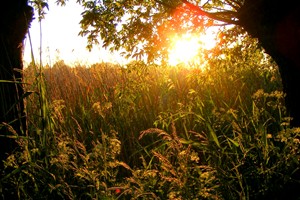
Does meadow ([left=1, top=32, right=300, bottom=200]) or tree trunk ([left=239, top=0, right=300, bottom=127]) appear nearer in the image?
meadow ([left=1, top=32, right=300, bottom=200])

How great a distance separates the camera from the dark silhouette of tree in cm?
253

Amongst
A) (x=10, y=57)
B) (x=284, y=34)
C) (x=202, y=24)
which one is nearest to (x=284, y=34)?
(x=284, y=34)

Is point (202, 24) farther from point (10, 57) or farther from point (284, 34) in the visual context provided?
point (10, 57)

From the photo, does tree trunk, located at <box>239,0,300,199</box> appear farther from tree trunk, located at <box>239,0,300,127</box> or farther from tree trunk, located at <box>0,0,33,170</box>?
tree trunk, located at <box>0,0,33,170</box>

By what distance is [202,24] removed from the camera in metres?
3.24

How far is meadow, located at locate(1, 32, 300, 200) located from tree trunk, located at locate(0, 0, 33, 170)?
0.19 meters

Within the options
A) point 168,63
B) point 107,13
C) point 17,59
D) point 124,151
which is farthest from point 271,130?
point 17,59

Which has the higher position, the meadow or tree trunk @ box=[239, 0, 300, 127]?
tree trunk @ box=[239, 0, 300, 127]

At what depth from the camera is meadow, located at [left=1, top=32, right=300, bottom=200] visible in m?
2.07

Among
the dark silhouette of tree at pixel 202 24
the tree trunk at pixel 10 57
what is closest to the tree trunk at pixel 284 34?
the dark silhouette of tree at pixel 202 24

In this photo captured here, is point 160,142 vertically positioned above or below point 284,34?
below

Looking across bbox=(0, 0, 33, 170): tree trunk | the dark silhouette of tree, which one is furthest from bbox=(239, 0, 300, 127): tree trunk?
bbox=(0, 0, 33, 170): tree trunk

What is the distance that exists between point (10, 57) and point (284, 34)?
2228 millimetres

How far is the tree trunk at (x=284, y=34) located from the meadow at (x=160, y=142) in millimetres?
160
